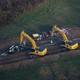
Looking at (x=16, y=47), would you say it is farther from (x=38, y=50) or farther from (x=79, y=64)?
(x=79, y=64)

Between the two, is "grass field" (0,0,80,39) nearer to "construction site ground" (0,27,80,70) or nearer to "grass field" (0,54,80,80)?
"construction site ground" (0,27,80,70)

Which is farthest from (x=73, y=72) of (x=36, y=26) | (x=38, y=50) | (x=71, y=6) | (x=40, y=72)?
(x=71, y=6)

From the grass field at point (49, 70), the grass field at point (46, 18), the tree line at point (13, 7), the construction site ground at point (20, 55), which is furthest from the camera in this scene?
the tree line at point (13, 7)

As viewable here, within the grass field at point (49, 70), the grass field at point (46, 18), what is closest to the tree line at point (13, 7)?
the grass field at point (46, 18)

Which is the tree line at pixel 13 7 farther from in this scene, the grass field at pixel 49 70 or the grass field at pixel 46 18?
the grass field at pixel 49 70

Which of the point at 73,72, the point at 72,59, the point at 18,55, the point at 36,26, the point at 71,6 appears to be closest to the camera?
the point at 73,72
